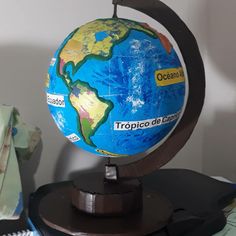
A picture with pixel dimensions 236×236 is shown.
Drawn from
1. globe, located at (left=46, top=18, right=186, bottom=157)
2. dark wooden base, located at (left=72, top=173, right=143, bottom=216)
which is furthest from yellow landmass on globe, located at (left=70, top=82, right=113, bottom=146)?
dark wooden base, located at (left=72, top=173, right=143, bottom=216)

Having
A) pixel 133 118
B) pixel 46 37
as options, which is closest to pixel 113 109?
pixel 133 118

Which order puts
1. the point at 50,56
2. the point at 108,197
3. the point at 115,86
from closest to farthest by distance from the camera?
1. the point at 115,86
2. the point at 108,197
3. the point at 50,56

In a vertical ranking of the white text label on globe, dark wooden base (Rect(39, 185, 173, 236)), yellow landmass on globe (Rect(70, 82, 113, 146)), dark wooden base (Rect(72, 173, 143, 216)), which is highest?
yellow landmass on globe (Rect(70, 82, 113, 146))

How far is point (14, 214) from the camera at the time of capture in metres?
0.85

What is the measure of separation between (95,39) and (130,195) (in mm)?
321

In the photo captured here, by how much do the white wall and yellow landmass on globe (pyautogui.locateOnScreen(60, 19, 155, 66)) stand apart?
293 mm

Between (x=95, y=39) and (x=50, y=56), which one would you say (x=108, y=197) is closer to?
(x=95, y=39)

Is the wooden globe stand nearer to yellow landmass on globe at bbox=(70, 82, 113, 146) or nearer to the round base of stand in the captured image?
the round base of stand

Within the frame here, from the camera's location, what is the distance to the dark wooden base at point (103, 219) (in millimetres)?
786

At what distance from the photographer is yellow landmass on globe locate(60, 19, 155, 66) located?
738mm

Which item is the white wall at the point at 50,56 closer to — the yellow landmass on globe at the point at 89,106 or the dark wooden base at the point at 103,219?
the dark wooden base at the point at 103,219

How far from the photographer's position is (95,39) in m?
0.75

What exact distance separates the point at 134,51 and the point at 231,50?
0.70 m

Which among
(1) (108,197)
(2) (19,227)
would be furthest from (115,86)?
(2) (19,227)
